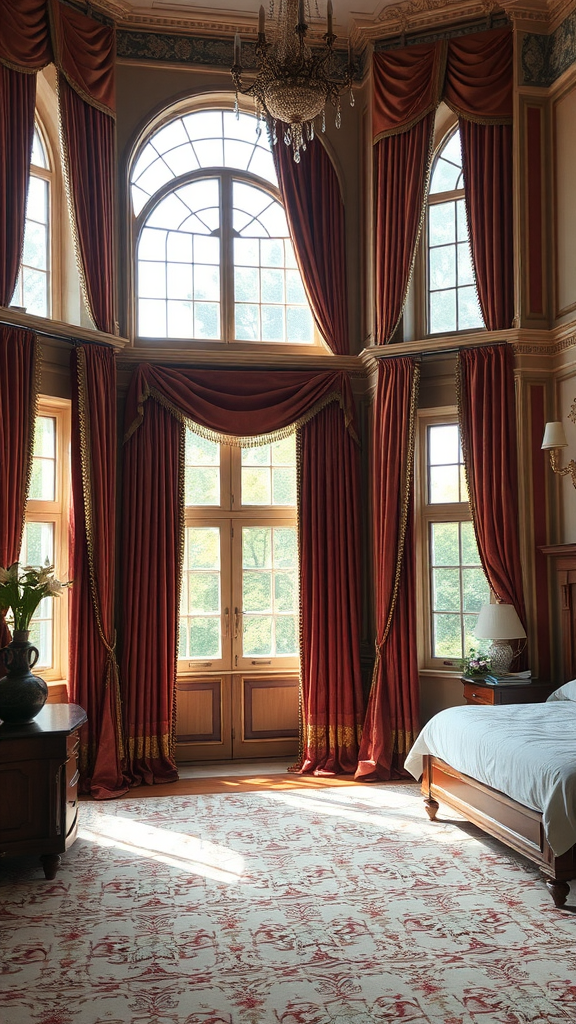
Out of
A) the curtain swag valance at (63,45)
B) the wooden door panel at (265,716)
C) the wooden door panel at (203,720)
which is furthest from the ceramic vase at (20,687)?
the curtain swag valance at (63,45)

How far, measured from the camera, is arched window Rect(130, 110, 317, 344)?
23.8 ft

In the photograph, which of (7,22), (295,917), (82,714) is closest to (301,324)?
(7,22)

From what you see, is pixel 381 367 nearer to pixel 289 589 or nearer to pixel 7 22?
pixel 289 589

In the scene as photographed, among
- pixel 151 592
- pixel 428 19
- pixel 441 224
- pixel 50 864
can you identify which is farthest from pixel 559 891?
pixel 428 19

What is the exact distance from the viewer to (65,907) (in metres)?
4.11

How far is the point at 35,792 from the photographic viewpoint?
15.0 feet

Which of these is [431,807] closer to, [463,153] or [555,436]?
[555,436]

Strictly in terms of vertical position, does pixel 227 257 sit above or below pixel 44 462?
above

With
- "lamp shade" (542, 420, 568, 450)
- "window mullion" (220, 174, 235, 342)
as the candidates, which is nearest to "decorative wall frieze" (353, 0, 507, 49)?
"window mullion" (220, 174, 235, 342)

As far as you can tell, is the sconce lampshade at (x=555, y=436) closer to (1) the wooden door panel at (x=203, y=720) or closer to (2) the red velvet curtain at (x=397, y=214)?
(2) the red velvet curtain at (x=397, y=214)

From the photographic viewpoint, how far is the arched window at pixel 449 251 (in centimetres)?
707

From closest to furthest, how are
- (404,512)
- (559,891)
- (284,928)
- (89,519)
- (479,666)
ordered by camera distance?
(284,928) < (559,891) < (479,666) < (89,519) < (404,512)

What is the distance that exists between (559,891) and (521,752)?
2.07 ft

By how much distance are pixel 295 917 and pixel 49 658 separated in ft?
10.8
